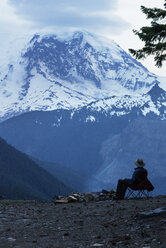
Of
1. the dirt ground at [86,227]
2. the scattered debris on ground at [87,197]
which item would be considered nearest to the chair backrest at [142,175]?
the dirt ground at [86,227]

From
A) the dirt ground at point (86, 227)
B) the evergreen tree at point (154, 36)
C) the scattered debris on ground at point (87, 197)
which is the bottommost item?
the dirt ground at point (86, 227)

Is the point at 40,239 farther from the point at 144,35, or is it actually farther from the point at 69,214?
the point at 144,35

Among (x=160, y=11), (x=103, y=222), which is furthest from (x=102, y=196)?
(x=160, y=11)

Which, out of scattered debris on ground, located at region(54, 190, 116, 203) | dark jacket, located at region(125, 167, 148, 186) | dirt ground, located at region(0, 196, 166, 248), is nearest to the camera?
dirt ground, located at region(0, 196, 166, 248)

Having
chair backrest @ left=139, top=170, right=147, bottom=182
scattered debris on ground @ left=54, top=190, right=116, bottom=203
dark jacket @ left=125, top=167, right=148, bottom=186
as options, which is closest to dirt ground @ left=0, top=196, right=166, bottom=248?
dark jacket @ left=125, top=167, right=148, bottom=186

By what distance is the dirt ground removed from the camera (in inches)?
503

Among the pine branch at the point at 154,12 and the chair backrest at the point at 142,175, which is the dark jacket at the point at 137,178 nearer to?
the chair backrest at the point at 142,175

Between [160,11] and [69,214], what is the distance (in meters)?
8.72

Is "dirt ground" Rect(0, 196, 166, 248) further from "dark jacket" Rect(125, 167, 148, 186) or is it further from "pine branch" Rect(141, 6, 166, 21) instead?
"pine branch" Rect(141, 6, 166, 21)

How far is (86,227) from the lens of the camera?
50.4 feet

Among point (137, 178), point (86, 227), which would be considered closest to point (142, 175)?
point (137, 178)

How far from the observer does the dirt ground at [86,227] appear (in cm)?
1277

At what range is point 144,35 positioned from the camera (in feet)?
57.9

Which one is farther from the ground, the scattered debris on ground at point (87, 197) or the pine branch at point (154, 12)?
the pine branch at point (154, 12)
